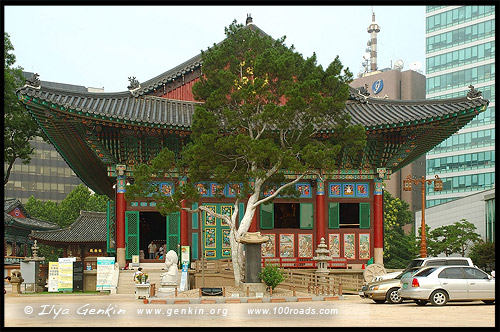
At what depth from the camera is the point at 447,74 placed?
95.0m

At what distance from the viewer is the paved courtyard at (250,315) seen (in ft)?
55.9

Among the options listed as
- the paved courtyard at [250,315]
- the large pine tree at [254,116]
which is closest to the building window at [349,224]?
the large pine tree at [254,116]

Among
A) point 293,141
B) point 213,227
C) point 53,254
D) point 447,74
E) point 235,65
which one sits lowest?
point 53,254

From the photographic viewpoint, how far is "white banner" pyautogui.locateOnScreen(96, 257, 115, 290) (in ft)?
106

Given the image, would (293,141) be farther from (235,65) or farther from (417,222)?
(417,222)

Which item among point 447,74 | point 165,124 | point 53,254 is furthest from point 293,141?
point 447,74

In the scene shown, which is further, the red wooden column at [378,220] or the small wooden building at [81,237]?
the small wooden building at [81,237]

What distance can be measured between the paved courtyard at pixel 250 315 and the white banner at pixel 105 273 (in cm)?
788

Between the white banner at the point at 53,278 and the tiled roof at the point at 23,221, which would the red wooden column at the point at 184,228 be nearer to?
the white banner at the point at 53,278

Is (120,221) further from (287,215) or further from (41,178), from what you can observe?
(41,178)

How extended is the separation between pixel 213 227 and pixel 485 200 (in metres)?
42.8

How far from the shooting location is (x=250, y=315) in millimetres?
19688

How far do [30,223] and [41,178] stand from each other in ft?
124

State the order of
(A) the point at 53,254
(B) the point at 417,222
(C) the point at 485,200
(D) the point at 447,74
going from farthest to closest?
(D) the point at 447,74, (B) the point at 417,222, (A) the point at 53,254, (C) the point at 485,200
